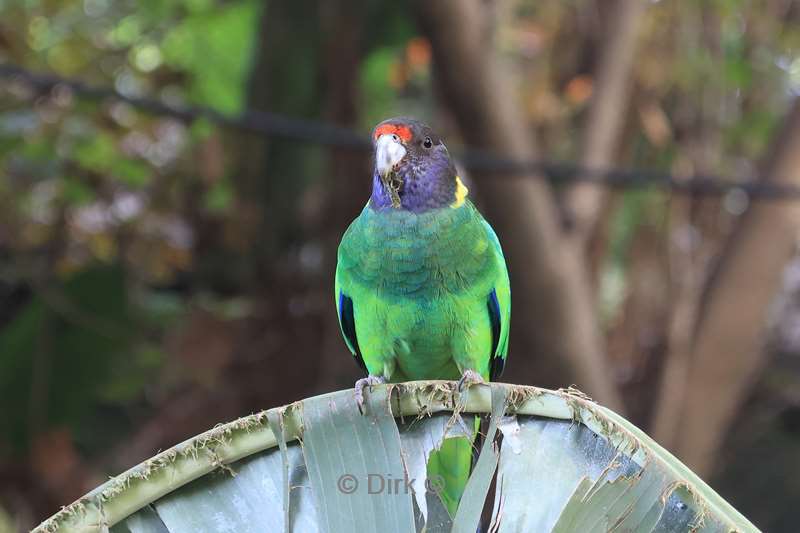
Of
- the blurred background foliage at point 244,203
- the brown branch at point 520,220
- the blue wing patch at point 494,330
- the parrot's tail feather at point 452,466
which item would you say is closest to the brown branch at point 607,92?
the blurred background foliage at point 244,203

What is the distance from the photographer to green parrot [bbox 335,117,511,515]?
7.48 feet

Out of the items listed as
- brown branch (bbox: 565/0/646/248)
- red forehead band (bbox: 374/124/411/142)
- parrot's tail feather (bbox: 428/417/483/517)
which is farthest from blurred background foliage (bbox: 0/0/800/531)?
parrot's tail feather (bbox: 428/417/483/517)

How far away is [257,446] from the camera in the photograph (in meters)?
1.37

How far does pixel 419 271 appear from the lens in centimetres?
227

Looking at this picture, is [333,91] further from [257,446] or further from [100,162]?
[257,446]

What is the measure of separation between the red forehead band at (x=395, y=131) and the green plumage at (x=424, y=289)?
19cm

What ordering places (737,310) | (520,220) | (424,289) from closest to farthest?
(424,289) < (520,220) < (737,310)

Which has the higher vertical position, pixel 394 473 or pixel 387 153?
pixel 387 153

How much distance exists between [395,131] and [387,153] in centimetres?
6

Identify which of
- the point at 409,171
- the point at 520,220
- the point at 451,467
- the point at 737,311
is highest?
the point at 520,220

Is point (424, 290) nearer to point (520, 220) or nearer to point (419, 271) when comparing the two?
point (419, 271)

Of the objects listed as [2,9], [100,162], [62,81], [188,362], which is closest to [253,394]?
[188,362]

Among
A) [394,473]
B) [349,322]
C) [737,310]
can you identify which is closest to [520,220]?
[737,310]

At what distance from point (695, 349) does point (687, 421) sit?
0.37 meters
